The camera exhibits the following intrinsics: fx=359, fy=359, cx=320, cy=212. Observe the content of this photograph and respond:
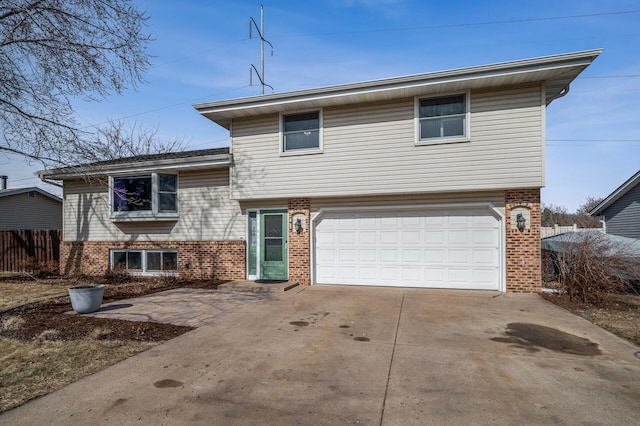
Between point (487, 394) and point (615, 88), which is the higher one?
point (615, 88)

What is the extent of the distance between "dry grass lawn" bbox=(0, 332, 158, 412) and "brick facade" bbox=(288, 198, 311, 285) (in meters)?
5.53

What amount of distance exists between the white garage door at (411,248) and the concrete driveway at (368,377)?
109 inches

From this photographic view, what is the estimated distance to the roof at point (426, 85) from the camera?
8062 millimetres

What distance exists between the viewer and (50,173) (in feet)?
42.2

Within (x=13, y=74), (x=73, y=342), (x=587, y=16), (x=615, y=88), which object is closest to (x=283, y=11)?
(x=13, y=74)

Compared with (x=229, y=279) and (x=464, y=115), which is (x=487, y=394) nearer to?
(x=464, y=115)

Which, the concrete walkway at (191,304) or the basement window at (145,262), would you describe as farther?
the basement window at (145,262)

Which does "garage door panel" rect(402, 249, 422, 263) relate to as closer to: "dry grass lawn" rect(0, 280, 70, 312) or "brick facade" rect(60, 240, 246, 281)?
"brick facade" rect(60, 240, 246, 281)

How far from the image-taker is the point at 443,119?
9344 mm

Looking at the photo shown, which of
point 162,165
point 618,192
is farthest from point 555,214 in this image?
point 162,165

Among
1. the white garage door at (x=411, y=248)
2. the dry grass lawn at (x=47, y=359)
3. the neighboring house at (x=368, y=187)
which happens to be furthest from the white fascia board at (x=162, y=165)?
the dry grass lawn at (x=47, y=359)

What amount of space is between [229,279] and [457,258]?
22.3 feet

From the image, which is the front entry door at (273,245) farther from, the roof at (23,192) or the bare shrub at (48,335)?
the roof at (23,192)

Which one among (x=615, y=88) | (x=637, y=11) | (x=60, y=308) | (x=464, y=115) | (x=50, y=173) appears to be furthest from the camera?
(x=615, y=88)
